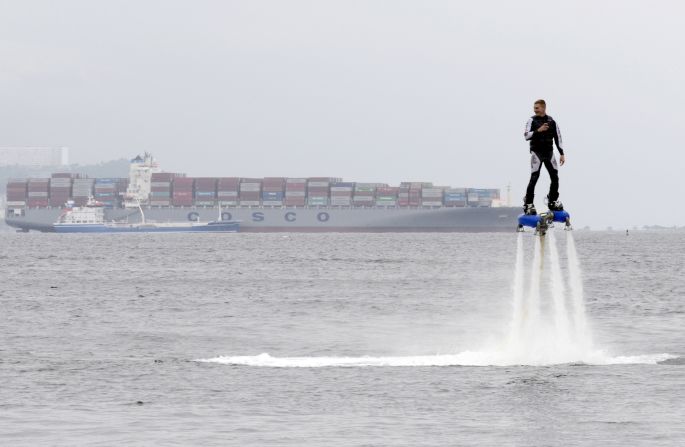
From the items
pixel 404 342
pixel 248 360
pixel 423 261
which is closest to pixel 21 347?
pixel 248 360

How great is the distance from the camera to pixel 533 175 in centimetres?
2544

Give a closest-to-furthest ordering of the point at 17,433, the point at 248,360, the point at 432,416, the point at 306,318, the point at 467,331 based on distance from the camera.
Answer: the point at 17,433, the point at 432,416, the point at 248,360, the point at 467,331, the point at 306,318

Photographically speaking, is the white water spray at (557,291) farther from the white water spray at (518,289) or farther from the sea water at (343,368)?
the white water spray at (518,289)

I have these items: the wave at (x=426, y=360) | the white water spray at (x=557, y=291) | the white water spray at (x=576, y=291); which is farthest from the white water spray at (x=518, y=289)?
the wave at (x=426, y=360)

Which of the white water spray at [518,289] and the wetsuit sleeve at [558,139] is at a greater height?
the wetsuit sleeve at [558,139]

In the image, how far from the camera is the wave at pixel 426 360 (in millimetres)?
36281

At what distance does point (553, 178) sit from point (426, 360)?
13788mm

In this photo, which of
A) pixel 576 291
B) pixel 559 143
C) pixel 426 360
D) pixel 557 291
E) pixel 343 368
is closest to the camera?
pixel 559 143

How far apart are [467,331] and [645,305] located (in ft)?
61.6

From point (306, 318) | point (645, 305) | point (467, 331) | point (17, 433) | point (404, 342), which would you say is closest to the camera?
point (17, 433)

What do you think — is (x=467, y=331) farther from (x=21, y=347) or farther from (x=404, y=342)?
(x=21, y=347)

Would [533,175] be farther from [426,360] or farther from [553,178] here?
[426,360]

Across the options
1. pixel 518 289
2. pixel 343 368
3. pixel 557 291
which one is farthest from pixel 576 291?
pixel 343 368

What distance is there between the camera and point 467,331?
50.8 m
